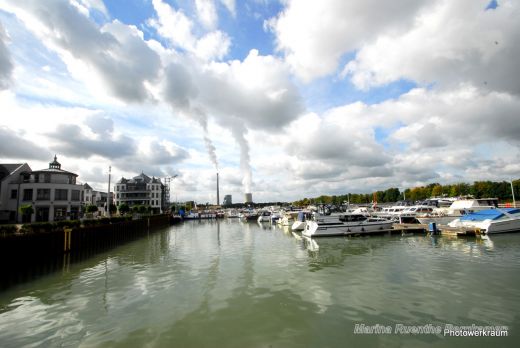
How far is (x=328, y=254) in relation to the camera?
27.8 meters

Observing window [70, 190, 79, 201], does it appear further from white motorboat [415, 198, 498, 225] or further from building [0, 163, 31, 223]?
white motorboat [415, 198, 498, 225]

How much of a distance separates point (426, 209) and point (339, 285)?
2210 inches

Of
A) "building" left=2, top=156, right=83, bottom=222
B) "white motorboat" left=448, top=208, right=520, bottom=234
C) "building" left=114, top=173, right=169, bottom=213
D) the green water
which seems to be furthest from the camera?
"building" left=114, top=173, right=169, bottom=213

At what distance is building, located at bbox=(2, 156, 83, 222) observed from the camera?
54656 mm

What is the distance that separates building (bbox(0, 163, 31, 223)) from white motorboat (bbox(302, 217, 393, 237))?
57.9 meters

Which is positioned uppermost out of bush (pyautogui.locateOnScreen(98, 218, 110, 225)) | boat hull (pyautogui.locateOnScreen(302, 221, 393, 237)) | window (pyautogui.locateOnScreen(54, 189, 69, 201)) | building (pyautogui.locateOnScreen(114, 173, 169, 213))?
building (pyautogui.locateOnScreen(114, 173, 169, 213))

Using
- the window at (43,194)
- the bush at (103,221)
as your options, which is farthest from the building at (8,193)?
the bush at (103,221)

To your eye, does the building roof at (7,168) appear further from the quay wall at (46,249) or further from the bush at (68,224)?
the bush at (68,224)

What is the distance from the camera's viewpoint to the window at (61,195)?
57.2 m

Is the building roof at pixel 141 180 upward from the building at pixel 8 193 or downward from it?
upward

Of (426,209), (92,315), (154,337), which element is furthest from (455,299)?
(426,209)

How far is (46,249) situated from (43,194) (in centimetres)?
3918

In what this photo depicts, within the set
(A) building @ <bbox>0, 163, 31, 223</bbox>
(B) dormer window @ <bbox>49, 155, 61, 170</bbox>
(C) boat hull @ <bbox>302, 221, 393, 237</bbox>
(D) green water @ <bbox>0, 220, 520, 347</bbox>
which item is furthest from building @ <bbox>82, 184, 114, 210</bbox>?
(D) green water @ <bbox>0, 220, 520, 347</bbox>

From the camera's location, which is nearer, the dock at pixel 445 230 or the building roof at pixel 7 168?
the dock at pixel 445 230
